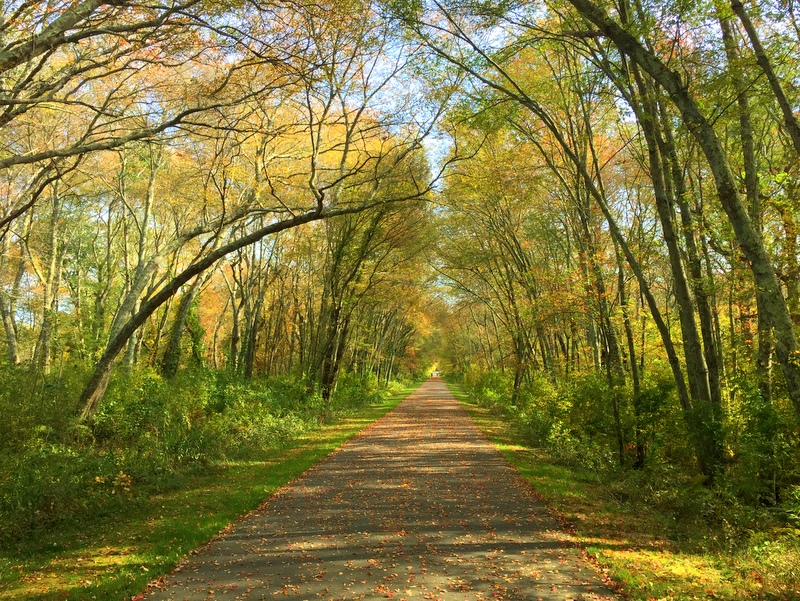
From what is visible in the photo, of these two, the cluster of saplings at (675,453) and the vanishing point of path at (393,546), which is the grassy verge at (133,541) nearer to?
the vanishing point of path at (393,546)

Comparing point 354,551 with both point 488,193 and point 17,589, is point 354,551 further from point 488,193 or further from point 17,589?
point 488,193

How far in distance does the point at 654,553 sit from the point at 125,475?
21.3ft

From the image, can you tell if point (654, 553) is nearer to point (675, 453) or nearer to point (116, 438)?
point (675, 453)

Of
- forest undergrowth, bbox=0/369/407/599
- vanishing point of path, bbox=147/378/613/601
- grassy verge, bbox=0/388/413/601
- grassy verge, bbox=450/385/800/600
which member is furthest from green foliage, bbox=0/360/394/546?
grassy verge, bbox=450/385/800/600

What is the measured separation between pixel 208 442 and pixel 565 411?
29.3 ft

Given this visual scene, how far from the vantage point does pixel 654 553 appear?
17.3ft

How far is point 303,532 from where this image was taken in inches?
229

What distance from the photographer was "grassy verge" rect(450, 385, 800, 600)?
13.8ft

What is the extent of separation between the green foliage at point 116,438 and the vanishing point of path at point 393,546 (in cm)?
186

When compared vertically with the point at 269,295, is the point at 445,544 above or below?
below

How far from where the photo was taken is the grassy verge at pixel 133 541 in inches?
165

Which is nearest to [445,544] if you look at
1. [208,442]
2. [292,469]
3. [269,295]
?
[292,469]

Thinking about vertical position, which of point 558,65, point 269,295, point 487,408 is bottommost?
point 487,408

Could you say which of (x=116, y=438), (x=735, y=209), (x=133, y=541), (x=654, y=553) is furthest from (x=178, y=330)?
(x=735, y=209)
